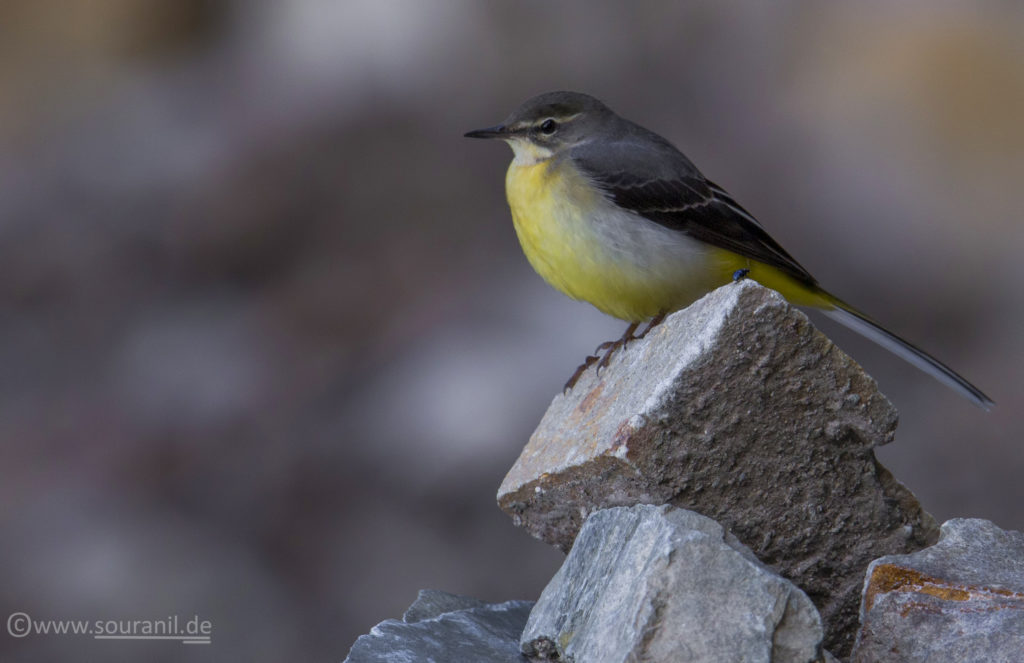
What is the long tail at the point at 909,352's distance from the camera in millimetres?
6914

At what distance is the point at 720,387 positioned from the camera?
509 cm

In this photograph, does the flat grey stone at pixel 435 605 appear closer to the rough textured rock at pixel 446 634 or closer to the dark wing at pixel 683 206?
the rough textured rock at pixel 446 634

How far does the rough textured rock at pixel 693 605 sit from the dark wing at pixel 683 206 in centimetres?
286

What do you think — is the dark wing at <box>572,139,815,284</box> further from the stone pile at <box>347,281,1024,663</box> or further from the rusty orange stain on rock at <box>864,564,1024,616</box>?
the rusty orange stain on rock at <box>864,564,1024,616</box>

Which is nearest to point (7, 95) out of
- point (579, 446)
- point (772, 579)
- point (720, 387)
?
point (579, 446)

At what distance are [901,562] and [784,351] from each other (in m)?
0.96

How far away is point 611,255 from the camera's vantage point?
7.07m

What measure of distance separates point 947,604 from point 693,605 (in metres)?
0.98

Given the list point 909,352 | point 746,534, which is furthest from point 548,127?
point 746,534

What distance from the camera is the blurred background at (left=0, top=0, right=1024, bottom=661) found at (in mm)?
10375

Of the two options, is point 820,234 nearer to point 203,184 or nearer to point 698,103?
point 698,103
